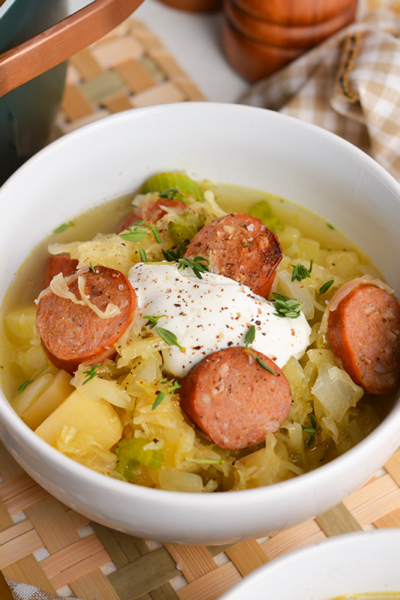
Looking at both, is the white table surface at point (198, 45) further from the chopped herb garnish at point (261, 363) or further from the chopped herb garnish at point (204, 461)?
the chopped herb garnish at point (204, 461)

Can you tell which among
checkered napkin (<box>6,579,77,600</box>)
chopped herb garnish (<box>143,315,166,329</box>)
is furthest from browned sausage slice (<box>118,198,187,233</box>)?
checkered napkin (<box>6,579,77,600</box>)

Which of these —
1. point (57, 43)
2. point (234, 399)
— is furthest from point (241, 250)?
point (57, 43)

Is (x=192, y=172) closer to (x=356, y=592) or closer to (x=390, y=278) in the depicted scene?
(x=390, y=278)

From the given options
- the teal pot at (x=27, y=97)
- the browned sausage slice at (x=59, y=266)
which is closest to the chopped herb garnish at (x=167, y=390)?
the browned sausage slice at (x=59, y=266)

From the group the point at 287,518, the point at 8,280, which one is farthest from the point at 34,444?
the point at 8,280

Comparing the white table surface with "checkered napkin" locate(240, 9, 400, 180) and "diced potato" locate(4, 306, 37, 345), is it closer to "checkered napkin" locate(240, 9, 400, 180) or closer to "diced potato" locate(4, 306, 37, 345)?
"checkered napkin" locate(240, 9, 400, 180)

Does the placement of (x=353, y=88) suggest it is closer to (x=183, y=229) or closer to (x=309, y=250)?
(x=309, y=250)
